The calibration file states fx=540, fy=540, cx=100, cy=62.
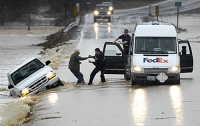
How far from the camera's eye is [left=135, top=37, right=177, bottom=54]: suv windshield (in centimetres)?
2047

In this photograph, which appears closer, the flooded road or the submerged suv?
the flooded road

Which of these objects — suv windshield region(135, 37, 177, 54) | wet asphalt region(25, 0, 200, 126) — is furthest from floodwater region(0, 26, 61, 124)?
suv windshield region(135, 37, 177, 54)

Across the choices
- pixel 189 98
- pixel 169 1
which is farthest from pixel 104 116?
pixel 169 1

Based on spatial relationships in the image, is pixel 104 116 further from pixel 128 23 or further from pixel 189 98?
pixel 128 23

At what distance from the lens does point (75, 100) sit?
17.5 meters

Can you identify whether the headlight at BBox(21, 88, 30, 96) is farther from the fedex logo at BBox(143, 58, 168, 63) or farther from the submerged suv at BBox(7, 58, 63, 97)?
the fedex logo at BBox(143, 58, 168, 63)

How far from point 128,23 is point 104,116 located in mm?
49511

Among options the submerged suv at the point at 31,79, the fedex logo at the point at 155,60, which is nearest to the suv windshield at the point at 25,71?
the submerged suv at the point at 31,79

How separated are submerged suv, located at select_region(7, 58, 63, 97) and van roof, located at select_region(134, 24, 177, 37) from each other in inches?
Answer: 151

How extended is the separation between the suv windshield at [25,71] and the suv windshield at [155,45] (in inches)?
173

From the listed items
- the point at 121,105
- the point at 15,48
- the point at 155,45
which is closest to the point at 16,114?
the point at 121,105

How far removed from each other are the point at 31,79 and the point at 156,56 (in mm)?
5100

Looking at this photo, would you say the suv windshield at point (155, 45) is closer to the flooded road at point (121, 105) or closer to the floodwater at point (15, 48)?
the flooded road at point (121, 105)

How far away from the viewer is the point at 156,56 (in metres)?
19.9
